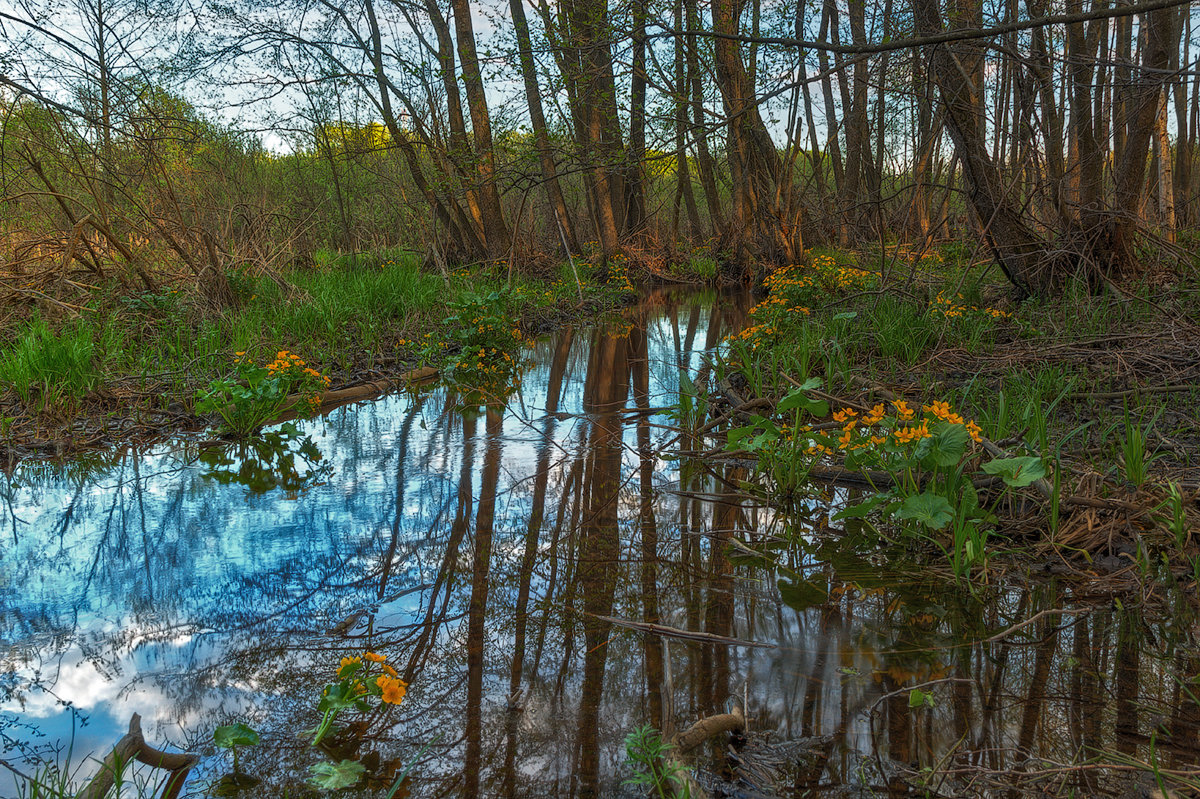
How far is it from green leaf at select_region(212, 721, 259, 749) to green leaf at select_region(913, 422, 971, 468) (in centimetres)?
237

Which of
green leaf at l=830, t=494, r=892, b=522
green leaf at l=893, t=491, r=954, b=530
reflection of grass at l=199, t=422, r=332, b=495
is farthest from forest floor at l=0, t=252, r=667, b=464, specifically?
green leaf at l=893, t=491, r=954, b=530

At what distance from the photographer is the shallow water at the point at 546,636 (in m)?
1.82

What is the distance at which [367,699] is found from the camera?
202cm

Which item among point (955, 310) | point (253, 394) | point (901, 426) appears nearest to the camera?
point (901, 426)

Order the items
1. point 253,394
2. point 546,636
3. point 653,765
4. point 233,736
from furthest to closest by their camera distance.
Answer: point 253,394
point 546,636
point 233,736
point 653,765

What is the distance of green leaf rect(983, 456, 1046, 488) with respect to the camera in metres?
2.72

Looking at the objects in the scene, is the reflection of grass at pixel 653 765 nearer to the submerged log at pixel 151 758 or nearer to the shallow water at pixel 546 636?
the shallow water at pixel 546 636

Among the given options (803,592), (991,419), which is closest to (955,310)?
(991,419)

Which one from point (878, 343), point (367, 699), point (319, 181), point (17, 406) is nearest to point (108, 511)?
point (17, 406)

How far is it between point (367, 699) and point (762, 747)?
993 mm

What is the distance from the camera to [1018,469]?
2.85 m

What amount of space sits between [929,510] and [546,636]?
1.47 meters

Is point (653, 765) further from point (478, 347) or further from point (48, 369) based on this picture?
point (478, 347)

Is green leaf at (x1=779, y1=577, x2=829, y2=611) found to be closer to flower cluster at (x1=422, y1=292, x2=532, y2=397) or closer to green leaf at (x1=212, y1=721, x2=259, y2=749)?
green leaf at (x1=212, y1=721, x2=259, y2=749)
